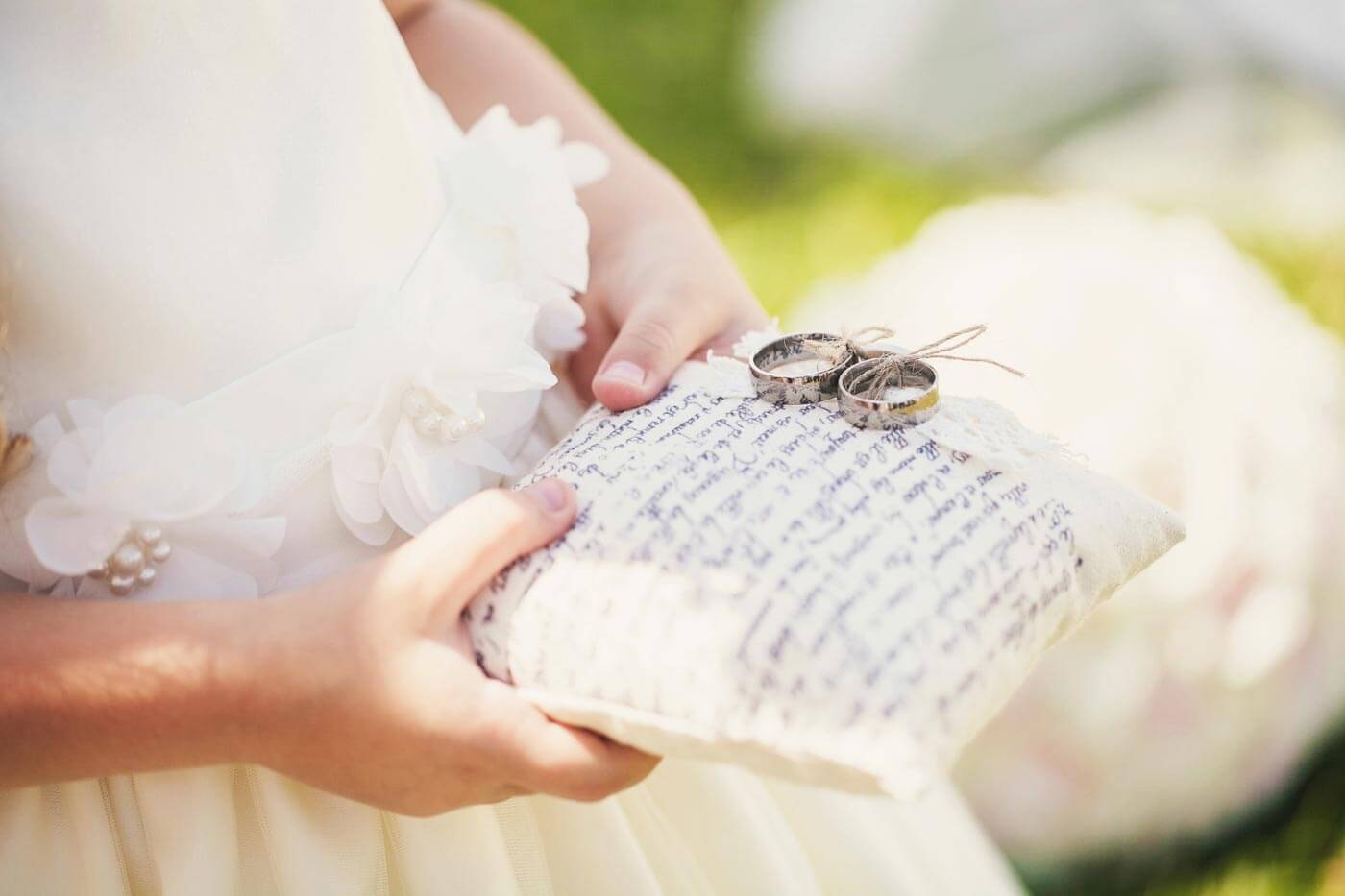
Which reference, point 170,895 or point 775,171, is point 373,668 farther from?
point 775,171

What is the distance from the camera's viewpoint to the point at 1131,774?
5.87 feet

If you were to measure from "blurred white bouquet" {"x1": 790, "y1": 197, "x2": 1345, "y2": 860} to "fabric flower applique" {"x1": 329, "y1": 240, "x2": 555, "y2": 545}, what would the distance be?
91 cm

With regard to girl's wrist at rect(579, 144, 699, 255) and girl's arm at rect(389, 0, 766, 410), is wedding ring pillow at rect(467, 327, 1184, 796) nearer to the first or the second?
girl's arm at rect(389, 0, 766, 410)

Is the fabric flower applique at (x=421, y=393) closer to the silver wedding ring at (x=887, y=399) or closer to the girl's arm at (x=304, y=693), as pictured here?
the girl's arm at (x=304, y=693)

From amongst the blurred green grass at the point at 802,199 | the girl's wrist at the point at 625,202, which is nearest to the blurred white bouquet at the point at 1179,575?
Answer: the blurred green grass at the point at 802,199

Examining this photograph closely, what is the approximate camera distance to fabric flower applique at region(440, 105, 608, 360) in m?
1.09

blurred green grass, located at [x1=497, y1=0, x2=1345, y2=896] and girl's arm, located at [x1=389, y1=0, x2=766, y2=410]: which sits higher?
girl's arm, located at [x1=389, y1=0, x2=766, y2=410]

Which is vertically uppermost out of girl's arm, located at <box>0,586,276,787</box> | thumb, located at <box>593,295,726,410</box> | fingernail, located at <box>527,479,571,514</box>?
girl's arm, located at <box>0,586,276,787</box>

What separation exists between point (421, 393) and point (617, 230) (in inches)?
17.1

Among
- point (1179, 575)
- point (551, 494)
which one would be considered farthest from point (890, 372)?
point (1179, 575)

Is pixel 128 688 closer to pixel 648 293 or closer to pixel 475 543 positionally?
pixel 475 543

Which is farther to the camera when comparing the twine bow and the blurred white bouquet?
the blurred white bouquet

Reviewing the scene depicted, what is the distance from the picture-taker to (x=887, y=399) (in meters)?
0.98

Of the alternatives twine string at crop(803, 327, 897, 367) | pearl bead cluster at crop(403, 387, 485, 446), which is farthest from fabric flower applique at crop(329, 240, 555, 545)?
twine string at crop(803, 327, 897, 367)
